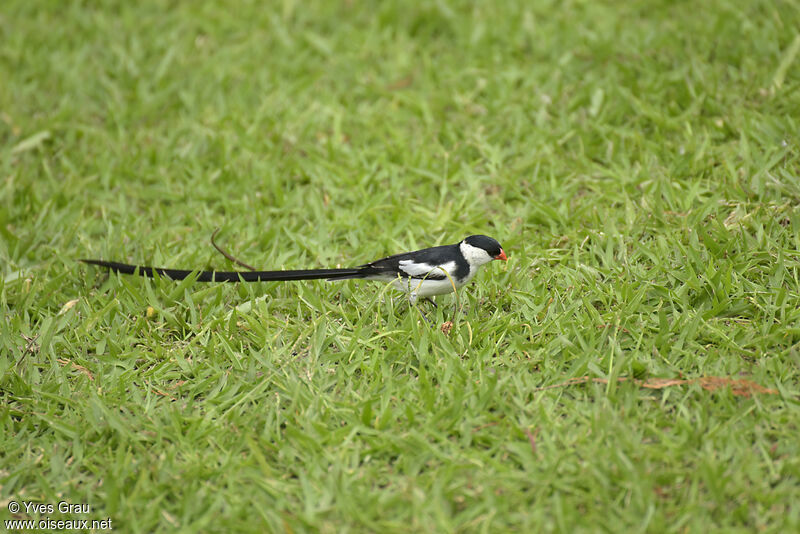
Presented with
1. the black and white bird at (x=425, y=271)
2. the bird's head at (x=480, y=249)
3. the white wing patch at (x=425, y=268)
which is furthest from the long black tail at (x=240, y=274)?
the bird's head at (x=480, y=249)

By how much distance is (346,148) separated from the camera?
203 inches

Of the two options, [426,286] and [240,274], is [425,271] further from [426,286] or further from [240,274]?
[240,274]

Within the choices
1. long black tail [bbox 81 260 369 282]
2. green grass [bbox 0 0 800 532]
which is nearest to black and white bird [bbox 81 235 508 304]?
long black tail [bbox 81 260 369 282]

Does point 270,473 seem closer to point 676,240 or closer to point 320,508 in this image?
point 320,508

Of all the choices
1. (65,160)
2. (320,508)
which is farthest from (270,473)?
(65,160)

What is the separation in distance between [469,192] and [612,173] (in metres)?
0.94

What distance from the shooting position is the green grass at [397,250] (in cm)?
275

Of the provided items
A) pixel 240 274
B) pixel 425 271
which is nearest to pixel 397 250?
pixel 425 271

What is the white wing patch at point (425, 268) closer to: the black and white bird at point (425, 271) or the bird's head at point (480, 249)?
the black and white bird at point (425, 271)

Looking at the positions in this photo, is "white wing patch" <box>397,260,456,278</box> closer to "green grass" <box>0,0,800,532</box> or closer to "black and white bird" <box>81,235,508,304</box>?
"black and white bird" <box>81,235,508,304</box>

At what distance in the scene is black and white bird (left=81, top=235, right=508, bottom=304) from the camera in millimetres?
3516

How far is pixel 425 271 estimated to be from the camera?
11.6 ft

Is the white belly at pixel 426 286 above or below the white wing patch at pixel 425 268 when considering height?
below

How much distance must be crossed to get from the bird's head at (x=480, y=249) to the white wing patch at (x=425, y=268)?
127mm
